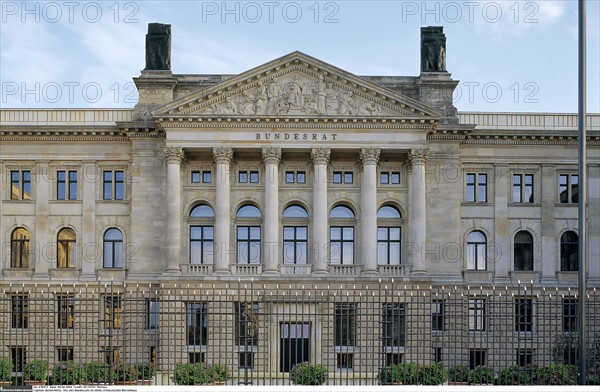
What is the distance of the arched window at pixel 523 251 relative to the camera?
54.1 meters

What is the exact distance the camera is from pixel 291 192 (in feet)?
173

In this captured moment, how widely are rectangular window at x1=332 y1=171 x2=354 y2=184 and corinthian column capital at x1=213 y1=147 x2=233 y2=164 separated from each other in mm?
6942

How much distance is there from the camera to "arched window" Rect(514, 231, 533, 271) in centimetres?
5406

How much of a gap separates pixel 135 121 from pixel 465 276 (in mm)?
23374

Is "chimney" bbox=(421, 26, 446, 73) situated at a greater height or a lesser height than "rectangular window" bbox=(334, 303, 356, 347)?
greater

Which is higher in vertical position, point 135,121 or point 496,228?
point 135,121

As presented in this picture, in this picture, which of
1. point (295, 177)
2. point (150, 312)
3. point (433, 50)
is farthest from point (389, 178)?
point (150, 312)

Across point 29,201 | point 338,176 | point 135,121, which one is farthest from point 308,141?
point 29,201

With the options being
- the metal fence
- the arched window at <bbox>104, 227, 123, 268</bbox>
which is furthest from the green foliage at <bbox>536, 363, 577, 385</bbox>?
the arched window at <bbox>104, 227, 123, 268</bbox>

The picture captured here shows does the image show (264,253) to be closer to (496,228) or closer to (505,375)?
(496,228)

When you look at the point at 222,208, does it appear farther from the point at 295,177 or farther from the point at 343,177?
the point at 343,177

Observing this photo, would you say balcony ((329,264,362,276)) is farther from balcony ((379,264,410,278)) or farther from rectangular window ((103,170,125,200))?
rectangular window ((103,170,125,200))

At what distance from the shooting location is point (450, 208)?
5309 centimetres

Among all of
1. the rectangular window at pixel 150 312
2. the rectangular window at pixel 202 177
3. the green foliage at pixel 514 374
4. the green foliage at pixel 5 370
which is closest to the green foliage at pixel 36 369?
the green foliage at pixel 5 370
